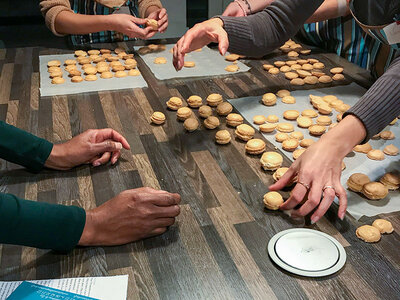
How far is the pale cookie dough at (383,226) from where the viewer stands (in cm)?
127

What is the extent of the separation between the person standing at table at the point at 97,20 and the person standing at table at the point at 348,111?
0.90 meters

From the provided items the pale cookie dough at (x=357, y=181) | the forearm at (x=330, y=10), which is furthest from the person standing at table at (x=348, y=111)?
the forearm at (x=330, y=10)

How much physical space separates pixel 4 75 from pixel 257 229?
1745 millimetres

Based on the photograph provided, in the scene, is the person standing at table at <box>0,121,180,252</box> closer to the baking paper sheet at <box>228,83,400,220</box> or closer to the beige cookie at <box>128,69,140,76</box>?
the baking paper sheet at <box>228,83,400,220</box>

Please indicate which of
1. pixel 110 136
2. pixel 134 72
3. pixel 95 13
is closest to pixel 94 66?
pixel 134 72

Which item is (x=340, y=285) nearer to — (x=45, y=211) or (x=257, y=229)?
(x=257, y=229)

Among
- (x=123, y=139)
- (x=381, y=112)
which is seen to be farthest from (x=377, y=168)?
(x=123, y=139)

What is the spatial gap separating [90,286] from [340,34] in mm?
2099

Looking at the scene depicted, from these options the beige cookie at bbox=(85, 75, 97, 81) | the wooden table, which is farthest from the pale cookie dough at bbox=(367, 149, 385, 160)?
the beige cookie at bbox=(85, 75, 97, 81)

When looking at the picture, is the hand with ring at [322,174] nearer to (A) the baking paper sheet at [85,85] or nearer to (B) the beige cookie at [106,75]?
(A) the baking paper sheet at [85,85]

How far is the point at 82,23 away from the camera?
2.69 meters

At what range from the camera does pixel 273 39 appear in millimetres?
2051

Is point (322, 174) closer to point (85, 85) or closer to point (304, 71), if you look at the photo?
point (304, 71)

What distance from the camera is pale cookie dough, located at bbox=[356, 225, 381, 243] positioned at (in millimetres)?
1230
